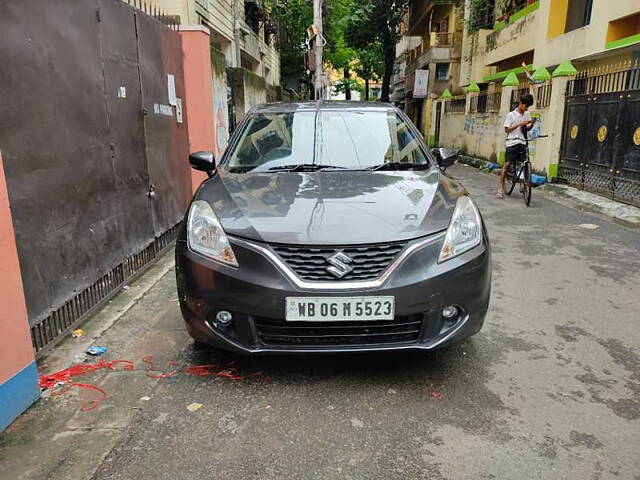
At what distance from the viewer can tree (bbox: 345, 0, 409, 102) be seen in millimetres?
30922

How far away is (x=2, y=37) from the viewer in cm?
287

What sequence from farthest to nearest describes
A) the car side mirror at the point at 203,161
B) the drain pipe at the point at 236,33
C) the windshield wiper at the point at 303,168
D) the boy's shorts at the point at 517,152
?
the drain pipe at the point at 236,33
the boy's shorts at the point at 517,152
the car side mirror at the point at 203,161
the windshield wiper at the point at 303,168

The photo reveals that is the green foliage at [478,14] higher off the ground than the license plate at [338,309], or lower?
higher

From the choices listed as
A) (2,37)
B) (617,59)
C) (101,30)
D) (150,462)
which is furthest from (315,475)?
(617,59)

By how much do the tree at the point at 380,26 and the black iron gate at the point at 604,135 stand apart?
880 inches

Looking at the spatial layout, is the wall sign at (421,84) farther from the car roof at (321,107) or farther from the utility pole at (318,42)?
the car roof at (321,107)

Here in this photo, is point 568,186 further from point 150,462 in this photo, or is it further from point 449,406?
point 150,462

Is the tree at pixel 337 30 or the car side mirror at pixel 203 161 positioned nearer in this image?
the car side mirror at pixel 203 161

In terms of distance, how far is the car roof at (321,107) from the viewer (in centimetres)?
437

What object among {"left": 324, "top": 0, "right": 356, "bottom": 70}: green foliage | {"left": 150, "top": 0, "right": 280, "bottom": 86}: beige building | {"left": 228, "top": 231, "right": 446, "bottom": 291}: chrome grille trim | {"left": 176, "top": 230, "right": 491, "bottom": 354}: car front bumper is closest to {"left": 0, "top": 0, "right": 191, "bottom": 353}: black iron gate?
{"left": 176, "top": 230, "right": 491, "bottom": 354}: car front bumper

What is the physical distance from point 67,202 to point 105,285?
893 mm

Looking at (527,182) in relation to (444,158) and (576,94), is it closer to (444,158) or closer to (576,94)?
(576,94)

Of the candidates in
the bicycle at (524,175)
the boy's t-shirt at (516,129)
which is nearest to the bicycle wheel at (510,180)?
the bicycle at (524,175)

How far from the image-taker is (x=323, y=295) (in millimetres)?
2551
